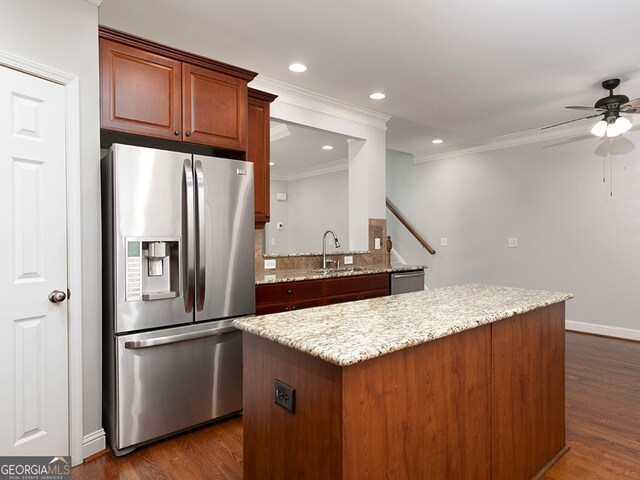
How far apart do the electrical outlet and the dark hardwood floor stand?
94 cm

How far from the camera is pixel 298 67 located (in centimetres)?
319

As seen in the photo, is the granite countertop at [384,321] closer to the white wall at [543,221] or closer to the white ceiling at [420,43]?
the white ceiling at [420,43]

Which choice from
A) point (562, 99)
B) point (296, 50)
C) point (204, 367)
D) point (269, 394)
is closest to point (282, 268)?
point (204, 367)

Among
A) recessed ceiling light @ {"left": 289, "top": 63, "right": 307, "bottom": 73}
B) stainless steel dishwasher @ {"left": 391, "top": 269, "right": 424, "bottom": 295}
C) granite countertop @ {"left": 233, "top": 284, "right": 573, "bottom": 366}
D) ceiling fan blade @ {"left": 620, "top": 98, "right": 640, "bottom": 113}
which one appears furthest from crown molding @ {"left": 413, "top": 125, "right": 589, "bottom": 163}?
granite countertop @ {"left": 233, "top": 284, "right": 573, "bottom": 366}

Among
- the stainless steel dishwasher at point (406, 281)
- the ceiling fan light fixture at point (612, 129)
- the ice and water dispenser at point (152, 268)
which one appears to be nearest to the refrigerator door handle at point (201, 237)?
the ice and water dispenser at point (152, 268)

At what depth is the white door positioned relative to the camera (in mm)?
1784

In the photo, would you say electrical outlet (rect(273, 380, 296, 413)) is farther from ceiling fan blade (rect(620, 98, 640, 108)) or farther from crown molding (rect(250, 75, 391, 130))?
ceiling fan blade (rect(620, 98, 640, 108))

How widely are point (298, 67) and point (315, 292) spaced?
1870mm

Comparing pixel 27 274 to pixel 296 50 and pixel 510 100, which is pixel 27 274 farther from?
pixel 510 100

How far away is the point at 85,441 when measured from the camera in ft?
6.75

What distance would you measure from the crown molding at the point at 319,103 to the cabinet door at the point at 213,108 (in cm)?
81

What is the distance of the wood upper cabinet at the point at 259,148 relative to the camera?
10.00 feet

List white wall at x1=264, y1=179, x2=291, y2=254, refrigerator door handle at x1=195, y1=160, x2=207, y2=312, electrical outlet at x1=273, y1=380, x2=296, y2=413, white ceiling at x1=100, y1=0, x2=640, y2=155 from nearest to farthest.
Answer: electrical outlet at x1=273, y1=380, x2=296, y2=413
refrigerator door handle at x1=195, y1=160, x2=207, y2=312
white ceiling at x1=100, y1=0, x2=640, y2=155
white wall at x1=264, y1=179, x2=291, y2=254

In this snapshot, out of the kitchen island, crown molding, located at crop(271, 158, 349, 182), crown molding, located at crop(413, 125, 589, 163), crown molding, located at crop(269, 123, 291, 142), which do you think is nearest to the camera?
the kitchen island
